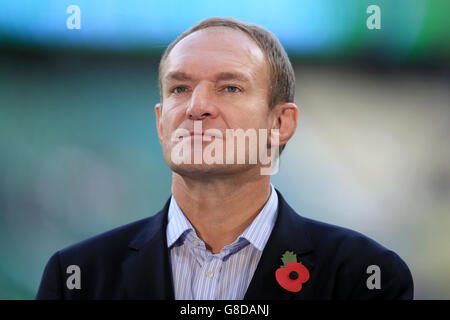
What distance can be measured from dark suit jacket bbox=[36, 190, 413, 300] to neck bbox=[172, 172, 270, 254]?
6.5 inches

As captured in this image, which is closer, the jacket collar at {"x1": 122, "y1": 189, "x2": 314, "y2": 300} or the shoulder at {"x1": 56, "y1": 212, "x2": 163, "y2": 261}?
the jacket collar at {"x1": 122, "y1": 189, "x2": 314, "y2": 300}

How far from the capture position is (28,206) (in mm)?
2967

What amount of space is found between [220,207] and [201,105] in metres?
0.52

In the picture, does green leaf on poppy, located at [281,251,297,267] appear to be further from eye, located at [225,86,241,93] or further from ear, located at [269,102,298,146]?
eye, located at [225,86,241,93]

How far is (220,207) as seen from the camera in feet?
8.39

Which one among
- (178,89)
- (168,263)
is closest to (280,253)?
(168,263)

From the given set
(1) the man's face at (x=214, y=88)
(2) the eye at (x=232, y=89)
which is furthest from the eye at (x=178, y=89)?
(2) the eye at (x=232, y=89)

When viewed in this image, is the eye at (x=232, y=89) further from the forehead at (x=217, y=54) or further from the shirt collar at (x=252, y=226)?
the shirt collar at (x=252, y=226)

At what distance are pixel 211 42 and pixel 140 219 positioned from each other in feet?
3.33

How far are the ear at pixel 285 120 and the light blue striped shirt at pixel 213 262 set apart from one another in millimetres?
399

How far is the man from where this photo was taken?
7.91ft

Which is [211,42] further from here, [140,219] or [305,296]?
[305,296]

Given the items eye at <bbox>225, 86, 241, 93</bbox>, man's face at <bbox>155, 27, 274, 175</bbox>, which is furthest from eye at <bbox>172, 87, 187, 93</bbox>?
eye at <bbox>225, 86, 241, 93</bbox>
